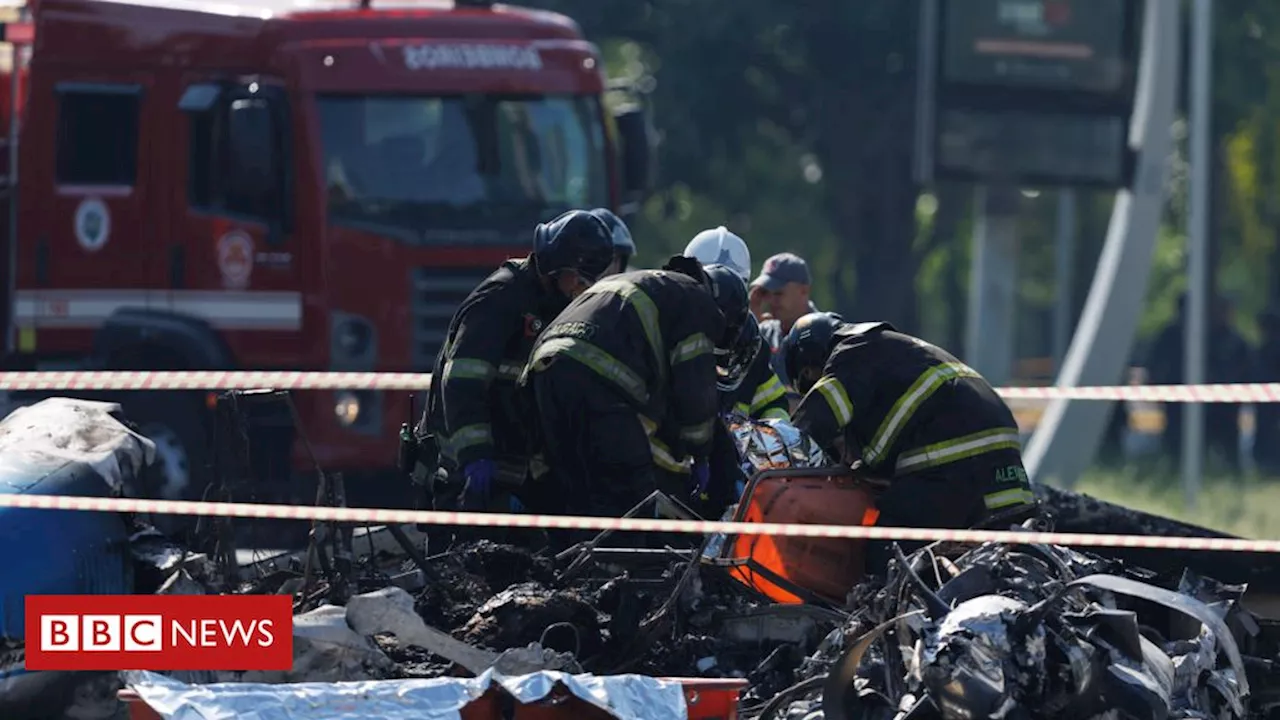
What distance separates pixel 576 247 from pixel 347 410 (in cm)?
674

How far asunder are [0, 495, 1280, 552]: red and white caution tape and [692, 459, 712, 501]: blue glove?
56 centimetres

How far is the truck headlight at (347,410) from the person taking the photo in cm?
1505

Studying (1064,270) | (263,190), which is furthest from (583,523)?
(1064,270)

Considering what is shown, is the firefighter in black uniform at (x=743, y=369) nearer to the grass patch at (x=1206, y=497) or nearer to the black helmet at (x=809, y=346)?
the black helmet at (x=809, y=346)

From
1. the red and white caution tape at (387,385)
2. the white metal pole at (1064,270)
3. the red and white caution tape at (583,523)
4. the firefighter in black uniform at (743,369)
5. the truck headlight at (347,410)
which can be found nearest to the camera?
the red and white caution tape at (583,523)

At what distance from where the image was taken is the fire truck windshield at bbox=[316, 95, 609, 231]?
15.1 m

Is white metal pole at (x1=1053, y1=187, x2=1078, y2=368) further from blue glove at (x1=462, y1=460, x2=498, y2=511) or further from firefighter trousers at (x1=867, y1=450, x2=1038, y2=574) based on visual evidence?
blue glove at (x1=462, y1=460, x2=498, y2=511)

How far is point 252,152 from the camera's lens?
14844 millimetres

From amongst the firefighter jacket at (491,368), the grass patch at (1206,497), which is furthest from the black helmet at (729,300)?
the grass patch at (1206,497)

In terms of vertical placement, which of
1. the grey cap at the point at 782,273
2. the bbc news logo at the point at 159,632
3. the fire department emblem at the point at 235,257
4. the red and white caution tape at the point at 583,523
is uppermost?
the grey cap at the point at 782,273

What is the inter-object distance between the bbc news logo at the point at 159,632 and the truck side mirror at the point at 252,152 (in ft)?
25.8

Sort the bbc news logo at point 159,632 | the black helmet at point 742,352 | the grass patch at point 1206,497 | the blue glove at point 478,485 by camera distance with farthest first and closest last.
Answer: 1. the grass patch at point 1206,497
2. the black helmet at point 742,352
3. the blue glove at point 478,485
4. the bbc news logo at point 159,632

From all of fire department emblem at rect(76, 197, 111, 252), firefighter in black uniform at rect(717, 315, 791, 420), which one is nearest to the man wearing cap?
firefighter in black uniform at rect(717, 315, 791, 420)

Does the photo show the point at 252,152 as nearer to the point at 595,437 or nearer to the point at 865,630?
the point at 595,437
